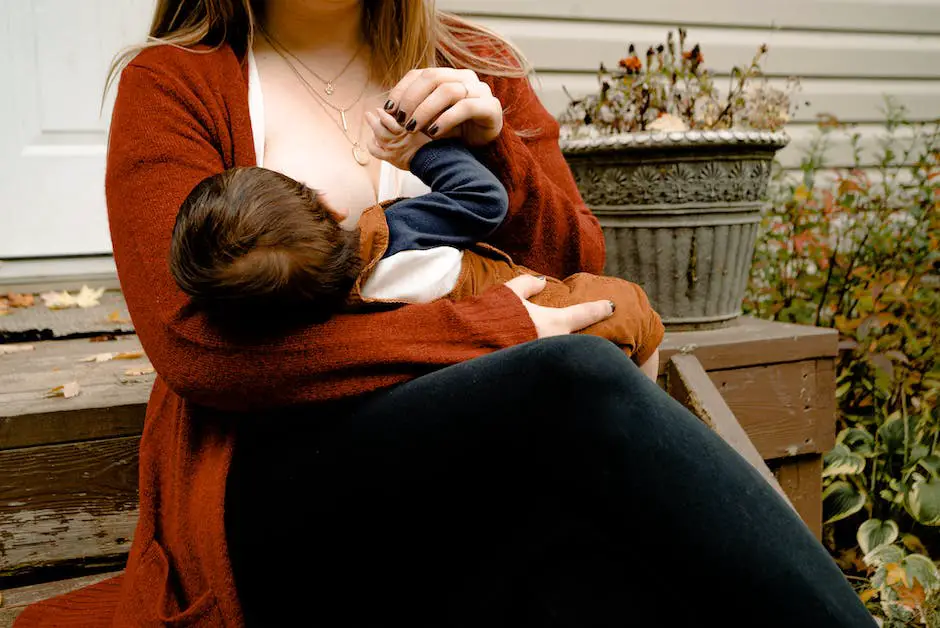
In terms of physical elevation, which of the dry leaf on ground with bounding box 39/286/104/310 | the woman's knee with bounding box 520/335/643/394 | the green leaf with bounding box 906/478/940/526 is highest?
the woman's knee with bounding box 520/335/643/394

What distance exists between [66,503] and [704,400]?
1.40 meters

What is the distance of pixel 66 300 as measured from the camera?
8.34 ft

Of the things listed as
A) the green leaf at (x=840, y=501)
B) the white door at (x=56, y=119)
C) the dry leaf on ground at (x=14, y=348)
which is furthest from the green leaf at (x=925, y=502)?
the white door at (x=56, y=119)

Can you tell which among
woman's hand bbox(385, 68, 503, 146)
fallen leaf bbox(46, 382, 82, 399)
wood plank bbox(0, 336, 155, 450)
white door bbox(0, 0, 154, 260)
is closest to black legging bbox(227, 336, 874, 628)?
woman's hand bbox(385, 68, 503, 146)

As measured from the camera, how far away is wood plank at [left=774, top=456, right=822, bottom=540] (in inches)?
86.0

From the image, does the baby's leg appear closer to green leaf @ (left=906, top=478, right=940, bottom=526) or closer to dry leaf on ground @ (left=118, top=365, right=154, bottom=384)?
dry leaf on ground @ (left=118, top=365, right=154, bottom=384)

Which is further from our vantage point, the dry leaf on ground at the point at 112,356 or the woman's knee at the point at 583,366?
the dry leaf on ground at the point at 112,356

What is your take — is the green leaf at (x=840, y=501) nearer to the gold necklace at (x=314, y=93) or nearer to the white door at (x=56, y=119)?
the gold necklace at (x=314, y=93)

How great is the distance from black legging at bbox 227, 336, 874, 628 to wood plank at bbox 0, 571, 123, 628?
23.0 inches

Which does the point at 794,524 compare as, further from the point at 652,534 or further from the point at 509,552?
the point at 509,552

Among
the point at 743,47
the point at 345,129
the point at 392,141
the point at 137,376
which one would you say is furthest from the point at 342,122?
the point at 743,47

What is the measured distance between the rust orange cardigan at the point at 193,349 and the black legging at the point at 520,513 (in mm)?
46

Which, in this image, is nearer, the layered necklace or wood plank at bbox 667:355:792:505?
the layered necklace

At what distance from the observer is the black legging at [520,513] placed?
93 cm
